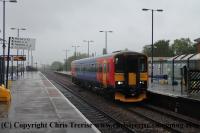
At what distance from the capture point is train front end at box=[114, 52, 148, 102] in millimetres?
22844

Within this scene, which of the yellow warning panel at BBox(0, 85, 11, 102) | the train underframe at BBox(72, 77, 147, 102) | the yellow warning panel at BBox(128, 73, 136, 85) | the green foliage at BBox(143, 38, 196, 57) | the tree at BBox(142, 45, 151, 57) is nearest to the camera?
the yellow warning panel at BBox(0, 85, 11, 102)

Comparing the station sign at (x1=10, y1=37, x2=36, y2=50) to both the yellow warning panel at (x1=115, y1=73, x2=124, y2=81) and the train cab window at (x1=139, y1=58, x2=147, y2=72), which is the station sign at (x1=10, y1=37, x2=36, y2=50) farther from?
the train cab window at (x1=139, y1=58, x2=147, y2=72)

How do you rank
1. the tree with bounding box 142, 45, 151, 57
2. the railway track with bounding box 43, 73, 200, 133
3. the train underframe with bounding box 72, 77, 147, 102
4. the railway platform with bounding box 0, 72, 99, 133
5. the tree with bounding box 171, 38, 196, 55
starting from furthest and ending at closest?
the tree with bounding box 142, 45, 151, 57 < the tree with bounding box 171, 38, 196, 55 < the train underframe with bounding box 72, 77, 147, 102 < the railway track with bounding box 43, 73, 200, 133 < the railway platform with bounding box 0, 72, 99, 133

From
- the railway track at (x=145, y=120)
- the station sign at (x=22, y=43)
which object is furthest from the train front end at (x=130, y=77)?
the station sign at (x=22, y=43)

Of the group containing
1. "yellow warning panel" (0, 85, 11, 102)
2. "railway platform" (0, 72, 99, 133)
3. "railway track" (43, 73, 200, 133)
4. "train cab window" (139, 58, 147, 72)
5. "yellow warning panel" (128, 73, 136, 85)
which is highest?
"train cab window" (139, 58, 147, 72)

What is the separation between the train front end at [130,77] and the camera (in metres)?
22.8

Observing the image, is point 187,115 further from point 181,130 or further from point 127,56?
point 127,56

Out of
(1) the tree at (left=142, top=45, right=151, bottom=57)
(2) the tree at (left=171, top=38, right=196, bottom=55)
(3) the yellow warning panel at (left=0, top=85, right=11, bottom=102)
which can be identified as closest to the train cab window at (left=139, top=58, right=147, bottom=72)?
(3) the yellow warning panel at (left=0, top=85, right=11, bottom=102)

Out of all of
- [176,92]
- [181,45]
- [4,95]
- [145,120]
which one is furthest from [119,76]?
[181,45]

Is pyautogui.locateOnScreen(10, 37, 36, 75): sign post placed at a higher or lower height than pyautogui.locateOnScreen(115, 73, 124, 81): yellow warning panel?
higher

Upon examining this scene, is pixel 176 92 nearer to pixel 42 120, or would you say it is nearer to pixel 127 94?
pixel 127 94

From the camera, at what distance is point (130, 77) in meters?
23.1

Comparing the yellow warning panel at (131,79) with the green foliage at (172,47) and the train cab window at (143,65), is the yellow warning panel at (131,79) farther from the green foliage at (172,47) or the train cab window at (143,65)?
the green foliage at (172,47)

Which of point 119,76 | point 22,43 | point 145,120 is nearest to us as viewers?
point 145,120
